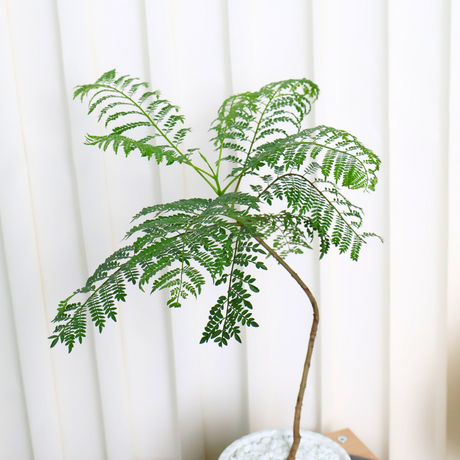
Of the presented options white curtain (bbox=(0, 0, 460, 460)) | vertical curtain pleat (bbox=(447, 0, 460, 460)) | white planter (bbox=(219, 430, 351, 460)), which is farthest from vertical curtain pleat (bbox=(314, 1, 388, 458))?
white planter (bbox=(219, 430, 351, 460))

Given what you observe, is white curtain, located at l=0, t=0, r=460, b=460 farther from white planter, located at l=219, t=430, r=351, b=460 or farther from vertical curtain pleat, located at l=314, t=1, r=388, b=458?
white planter, located at l=219, t=430, r=351, b=460

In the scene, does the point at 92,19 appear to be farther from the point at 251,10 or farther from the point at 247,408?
the point at 247,408

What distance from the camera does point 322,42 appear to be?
1315 mm

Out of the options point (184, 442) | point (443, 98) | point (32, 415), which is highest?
point (443, 98)

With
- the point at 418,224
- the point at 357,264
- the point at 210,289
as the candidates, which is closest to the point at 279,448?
the point at 210,289

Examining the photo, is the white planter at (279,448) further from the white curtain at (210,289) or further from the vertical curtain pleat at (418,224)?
the vertical curtain pleat at (418,224)

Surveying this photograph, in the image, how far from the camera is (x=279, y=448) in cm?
115

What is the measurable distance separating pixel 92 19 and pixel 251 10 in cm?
43

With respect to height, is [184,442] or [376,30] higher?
[376,30]

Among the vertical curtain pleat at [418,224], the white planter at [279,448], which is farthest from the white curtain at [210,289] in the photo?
the white planter at [279,448]

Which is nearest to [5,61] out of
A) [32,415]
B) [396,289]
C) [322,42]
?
[322,42]

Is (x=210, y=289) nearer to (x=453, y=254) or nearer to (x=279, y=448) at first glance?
(x=279, y=448)

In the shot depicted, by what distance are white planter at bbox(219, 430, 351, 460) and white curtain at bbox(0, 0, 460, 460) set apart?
0.26 metres

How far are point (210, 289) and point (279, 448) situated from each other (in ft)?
1.53
